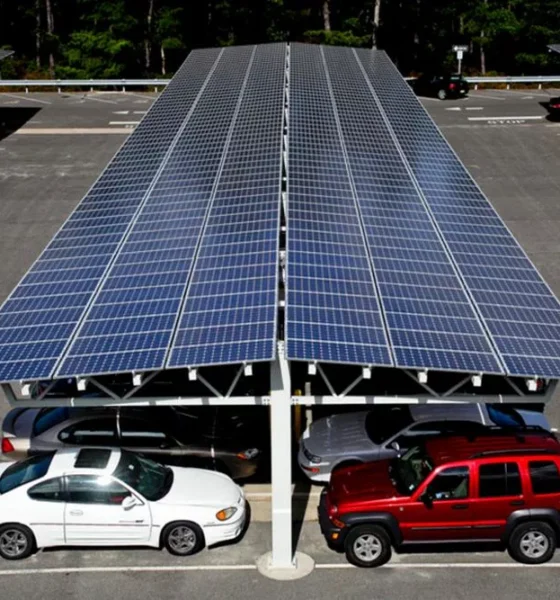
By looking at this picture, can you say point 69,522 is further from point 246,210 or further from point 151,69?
point 151,69

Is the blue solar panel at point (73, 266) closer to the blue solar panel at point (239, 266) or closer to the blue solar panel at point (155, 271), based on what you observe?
the blue solar panel at point (155, 271)

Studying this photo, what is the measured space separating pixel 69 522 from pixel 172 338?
3.29m

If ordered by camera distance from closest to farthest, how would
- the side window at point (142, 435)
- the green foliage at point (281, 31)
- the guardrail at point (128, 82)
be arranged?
the side window at point (142, 435), the guardrail at point (128, 82), the green foliage at point (281, 31)

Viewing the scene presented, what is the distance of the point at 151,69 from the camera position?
58031 millimetres

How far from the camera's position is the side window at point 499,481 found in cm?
1247

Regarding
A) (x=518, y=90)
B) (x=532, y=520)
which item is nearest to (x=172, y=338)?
(x=532, y=520)

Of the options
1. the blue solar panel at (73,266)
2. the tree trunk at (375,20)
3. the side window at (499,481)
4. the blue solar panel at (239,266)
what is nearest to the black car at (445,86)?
the tree trunk at (375,20)

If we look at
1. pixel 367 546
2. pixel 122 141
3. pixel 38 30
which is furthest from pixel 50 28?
pixel 367 546

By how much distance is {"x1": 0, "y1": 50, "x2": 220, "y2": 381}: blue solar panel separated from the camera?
1230 centimetres

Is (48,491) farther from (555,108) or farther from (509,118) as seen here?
(555,108)

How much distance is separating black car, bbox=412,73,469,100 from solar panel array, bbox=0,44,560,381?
22401mm

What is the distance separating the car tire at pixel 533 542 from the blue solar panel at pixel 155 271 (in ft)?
19.2

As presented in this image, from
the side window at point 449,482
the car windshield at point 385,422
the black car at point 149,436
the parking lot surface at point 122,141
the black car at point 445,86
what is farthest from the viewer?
the black car at point 445,86

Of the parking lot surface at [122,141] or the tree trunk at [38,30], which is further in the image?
the tree trunk at [38,30]
